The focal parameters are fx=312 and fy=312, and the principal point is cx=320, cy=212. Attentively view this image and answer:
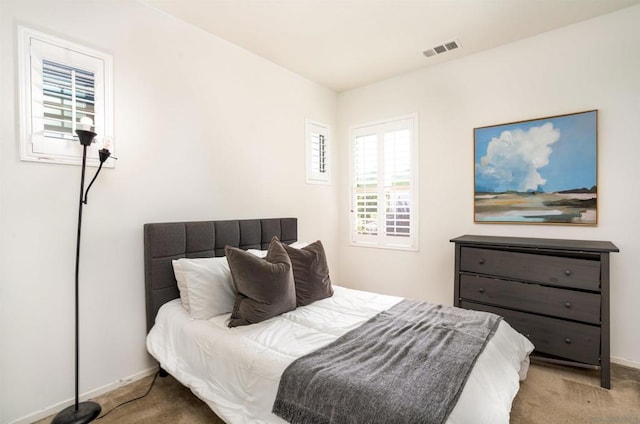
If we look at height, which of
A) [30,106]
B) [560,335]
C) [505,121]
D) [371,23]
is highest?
[371,23]

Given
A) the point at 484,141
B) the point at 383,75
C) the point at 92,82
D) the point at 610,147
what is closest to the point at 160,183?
the point at 92,82

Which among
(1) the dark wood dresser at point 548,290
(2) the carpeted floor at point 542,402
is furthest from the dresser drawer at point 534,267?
(2) the carpeted floor at point 542,402

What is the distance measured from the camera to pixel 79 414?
5.85 feet

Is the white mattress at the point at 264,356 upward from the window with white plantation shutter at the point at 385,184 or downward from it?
downward

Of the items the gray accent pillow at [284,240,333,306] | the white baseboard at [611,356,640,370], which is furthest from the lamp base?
the white baseboard at [611,356,640,370]

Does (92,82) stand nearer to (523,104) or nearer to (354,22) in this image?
(354,22)

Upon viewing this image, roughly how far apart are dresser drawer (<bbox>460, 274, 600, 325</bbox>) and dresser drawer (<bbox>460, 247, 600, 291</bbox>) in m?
0.06

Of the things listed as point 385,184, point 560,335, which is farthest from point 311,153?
point 560,335

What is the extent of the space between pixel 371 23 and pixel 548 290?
8.15 ft

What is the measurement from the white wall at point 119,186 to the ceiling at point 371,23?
237 millimetres

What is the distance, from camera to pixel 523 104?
284 centimetres

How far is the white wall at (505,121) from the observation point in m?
2.44

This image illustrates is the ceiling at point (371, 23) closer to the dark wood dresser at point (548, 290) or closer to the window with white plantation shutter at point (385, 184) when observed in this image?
the window with white plantation shutter at point (385, 184)

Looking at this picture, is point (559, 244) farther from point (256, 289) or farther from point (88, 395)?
point (88, 395)
